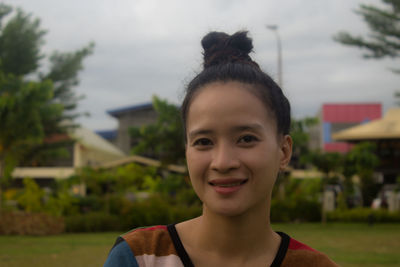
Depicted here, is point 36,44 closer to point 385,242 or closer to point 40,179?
point 40,179

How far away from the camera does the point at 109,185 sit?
20.0m

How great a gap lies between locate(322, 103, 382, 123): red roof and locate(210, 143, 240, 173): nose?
46980mm

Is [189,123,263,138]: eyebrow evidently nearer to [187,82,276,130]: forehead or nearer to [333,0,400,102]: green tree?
[187,82,276,130]: forehead

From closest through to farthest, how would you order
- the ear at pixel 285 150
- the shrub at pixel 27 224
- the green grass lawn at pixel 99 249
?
the ear at pixel 285 150 < the green grass lawn at pixel 99 249 < the shrub at pixel 27 224

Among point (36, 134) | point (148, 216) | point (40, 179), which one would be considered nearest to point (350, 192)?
point (148, 216)

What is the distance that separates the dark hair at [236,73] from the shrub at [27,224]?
15320 millimetres

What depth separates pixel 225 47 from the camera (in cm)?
A: 172

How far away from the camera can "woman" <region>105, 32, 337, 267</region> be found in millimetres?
1505

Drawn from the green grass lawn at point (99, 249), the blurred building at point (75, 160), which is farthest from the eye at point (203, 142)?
the blurred building at point (75, 160)

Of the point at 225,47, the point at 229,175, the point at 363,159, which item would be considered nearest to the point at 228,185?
the point at 229,175

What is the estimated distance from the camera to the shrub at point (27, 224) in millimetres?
15891

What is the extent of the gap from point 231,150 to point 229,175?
0.07 meters

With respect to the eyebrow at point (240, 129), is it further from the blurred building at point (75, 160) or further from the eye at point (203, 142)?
the blurred building at point (75, 160)

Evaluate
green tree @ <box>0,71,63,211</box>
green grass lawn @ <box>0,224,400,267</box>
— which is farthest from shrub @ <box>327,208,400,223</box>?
green tree @ <box>0,71,63,211</box>
